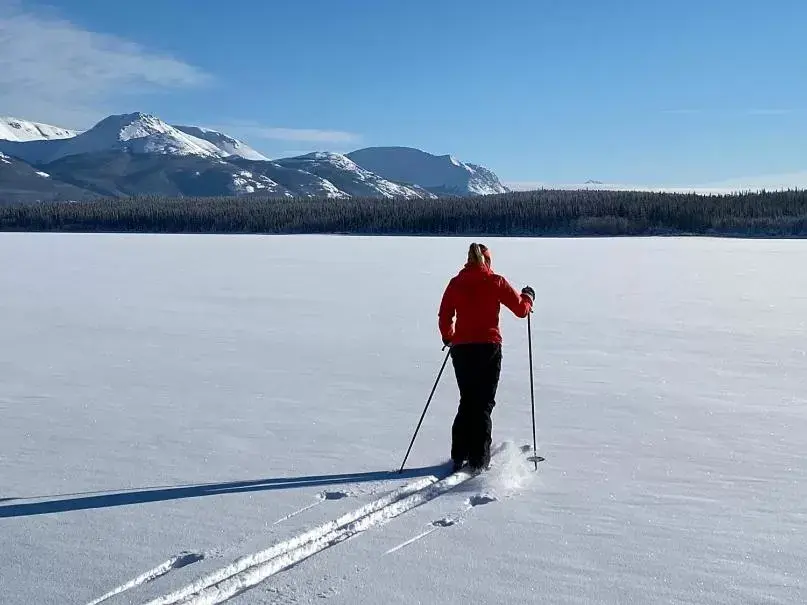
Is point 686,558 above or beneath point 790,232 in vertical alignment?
beneath

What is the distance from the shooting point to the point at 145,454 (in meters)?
5.95

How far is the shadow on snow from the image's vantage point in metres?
4.77

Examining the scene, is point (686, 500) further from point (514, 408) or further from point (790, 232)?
point (790, 232)

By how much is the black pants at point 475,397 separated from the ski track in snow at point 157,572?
2.18 metres

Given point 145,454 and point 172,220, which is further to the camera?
point 172,220

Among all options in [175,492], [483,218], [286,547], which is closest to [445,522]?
[286,547]

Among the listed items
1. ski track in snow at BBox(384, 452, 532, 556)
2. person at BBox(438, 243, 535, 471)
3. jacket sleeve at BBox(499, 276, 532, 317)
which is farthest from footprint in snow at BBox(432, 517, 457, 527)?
jacket sleeve at BBox(499, 276, 532, 317)

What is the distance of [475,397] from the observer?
5.57 meters

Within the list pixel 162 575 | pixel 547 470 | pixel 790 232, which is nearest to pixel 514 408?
pixel 547 470

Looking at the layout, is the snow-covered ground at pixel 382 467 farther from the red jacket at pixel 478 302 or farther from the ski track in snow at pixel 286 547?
the red jacket at pixel 478 302

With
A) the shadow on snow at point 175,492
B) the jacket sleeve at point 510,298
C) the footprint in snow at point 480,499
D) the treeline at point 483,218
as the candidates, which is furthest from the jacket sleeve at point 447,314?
the treeline at point 483,218

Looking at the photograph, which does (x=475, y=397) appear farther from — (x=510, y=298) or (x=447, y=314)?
(x=510, y=298)

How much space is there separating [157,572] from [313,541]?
2.75 ft

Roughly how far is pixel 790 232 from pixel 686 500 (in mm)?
70079
